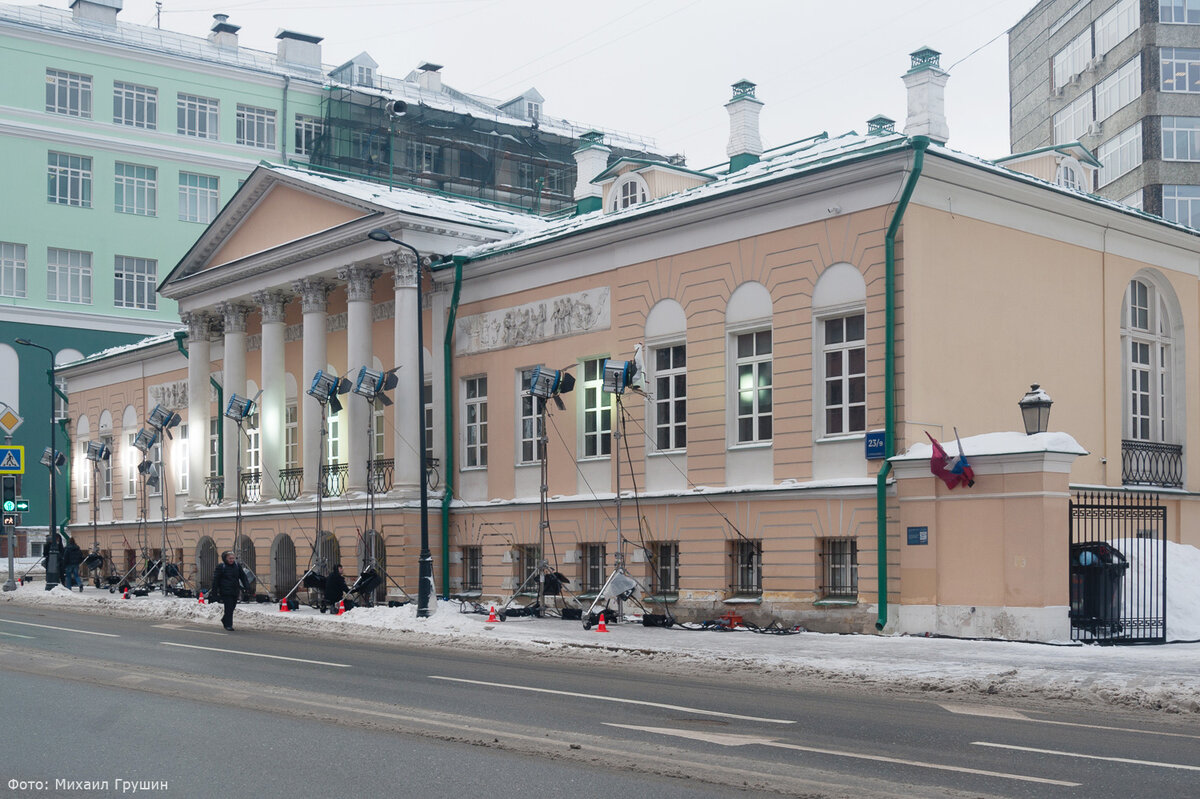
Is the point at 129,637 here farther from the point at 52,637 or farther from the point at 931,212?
the point at 931,212

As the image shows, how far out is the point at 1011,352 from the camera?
2489 centimetres

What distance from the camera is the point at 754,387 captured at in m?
25.8

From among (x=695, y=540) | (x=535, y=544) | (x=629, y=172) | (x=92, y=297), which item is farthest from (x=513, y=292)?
(x=92, y=297)

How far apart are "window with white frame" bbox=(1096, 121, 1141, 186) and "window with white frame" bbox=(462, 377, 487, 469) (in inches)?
1418

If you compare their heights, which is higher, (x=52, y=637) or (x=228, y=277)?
(x=228, y=277)

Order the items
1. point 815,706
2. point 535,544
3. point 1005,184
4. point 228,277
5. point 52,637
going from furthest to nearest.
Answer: point 228,277
point 535,544
point 1005,184
point 52,637
point 815,706

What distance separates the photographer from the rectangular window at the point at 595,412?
→ 29.0 metres

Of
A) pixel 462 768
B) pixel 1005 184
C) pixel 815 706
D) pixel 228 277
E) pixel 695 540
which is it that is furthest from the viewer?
pixel 228 277

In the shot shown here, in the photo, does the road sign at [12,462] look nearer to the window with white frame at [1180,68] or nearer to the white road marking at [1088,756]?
the white road marking at [1088,756]

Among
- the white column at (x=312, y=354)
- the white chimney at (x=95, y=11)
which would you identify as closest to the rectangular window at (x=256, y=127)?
the white chimney at (x=95, y=11)

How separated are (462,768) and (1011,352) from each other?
17.6 metres

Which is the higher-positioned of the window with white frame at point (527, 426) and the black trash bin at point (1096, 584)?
the window with white frame at point (527, 426)

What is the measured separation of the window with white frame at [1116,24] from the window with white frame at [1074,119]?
7.98 ft

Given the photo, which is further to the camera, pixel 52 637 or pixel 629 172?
pixel 629 172
